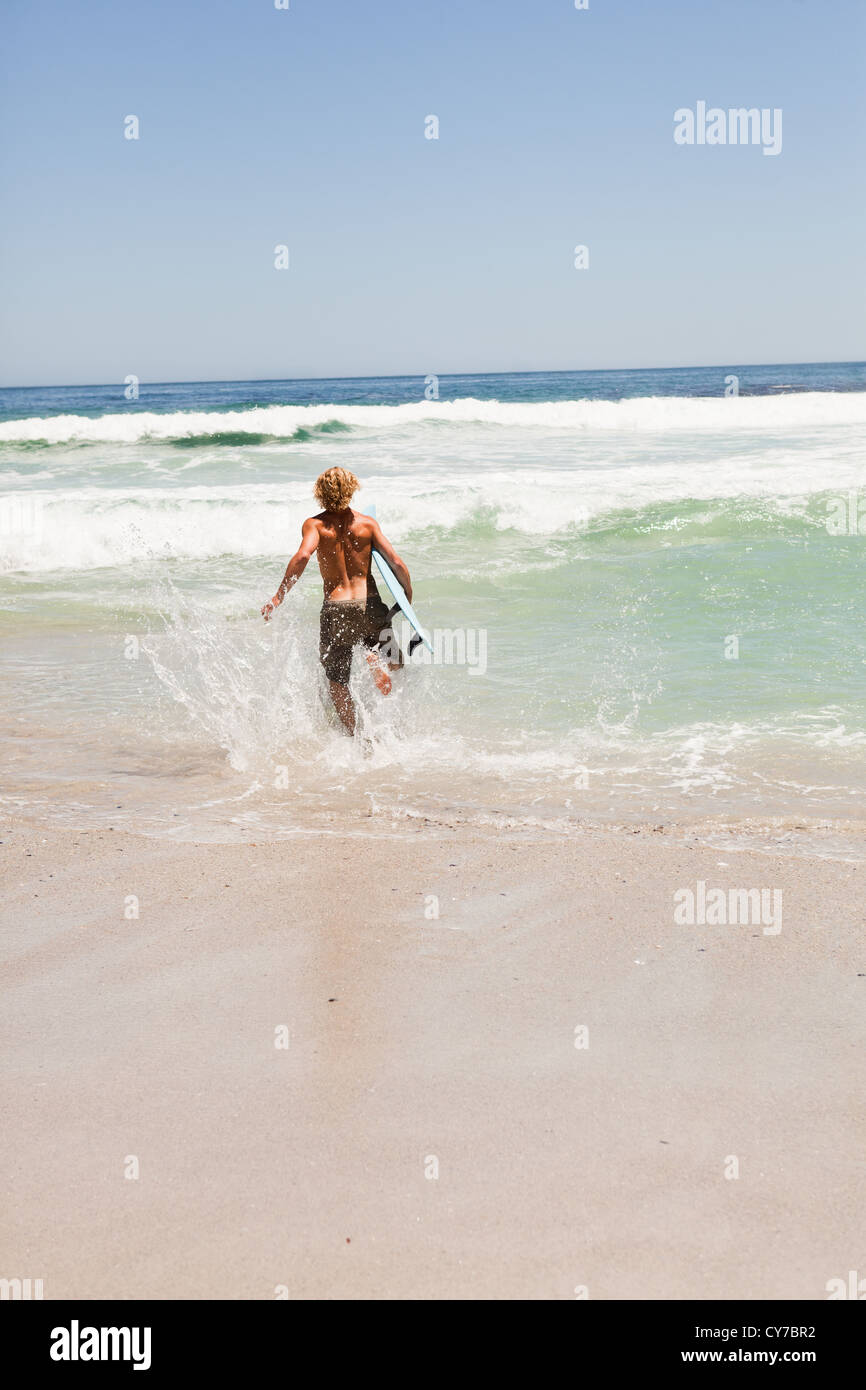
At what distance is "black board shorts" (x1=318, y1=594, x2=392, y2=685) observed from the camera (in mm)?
6449

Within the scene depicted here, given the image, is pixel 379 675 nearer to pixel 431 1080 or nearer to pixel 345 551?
pixel 345 551

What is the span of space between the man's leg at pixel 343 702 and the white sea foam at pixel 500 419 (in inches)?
805

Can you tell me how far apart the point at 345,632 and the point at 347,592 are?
0.23 m

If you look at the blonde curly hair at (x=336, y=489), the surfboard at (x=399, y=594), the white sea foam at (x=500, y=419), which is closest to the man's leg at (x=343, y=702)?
the surfboard at (x=399, y=594)

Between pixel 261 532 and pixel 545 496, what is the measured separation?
363cm

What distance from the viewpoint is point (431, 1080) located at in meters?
2.87

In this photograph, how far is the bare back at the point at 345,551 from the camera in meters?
6.39

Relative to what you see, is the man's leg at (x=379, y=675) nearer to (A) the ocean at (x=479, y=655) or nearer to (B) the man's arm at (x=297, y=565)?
(A) the ocean at (x=479, y=655)

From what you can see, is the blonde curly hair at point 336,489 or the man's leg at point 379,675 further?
the man's leg at point 379,675

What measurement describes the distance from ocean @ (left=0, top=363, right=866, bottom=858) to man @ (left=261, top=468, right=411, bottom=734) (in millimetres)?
126

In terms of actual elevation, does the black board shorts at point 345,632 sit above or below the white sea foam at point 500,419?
below

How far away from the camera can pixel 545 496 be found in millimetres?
14266
